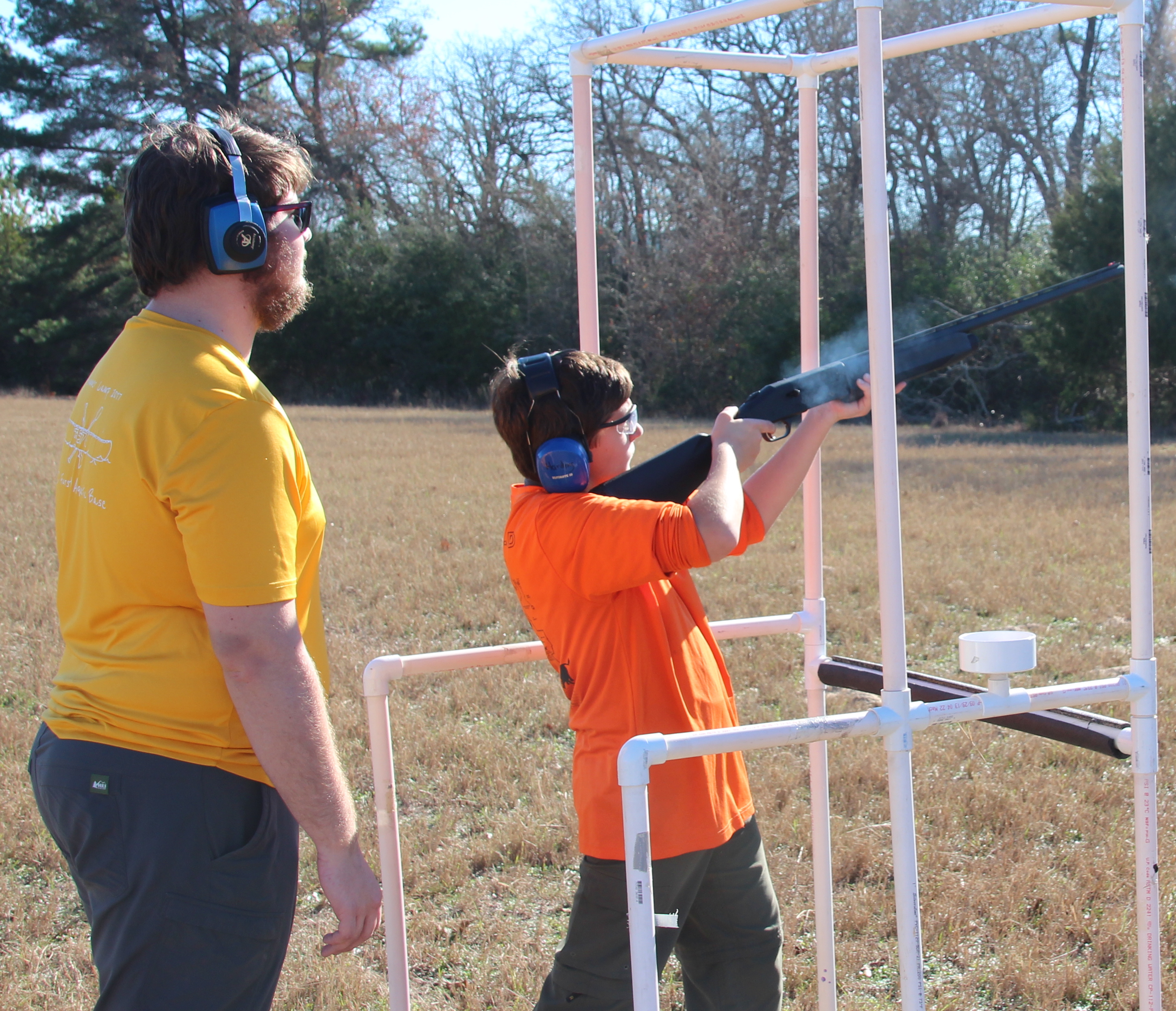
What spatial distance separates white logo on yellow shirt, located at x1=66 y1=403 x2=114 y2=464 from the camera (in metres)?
1.55

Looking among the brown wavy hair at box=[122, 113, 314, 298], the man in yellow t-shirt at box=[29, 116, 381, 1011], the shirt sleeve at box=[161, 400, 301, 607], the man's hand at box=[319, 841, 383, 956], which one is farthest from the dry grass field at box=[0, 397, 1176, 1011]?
the brown wavy hair at box=[122, 113, 314, 298]

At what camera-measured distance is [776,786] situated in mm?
3979

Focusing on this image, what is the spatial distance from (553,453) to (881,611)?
0.66 m

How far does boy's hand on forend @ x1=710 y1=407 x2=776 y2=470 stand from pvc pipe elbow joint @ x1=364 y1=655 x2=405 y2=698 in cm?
79

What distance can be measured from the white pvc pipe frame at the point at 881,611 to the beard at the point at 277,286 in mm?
704

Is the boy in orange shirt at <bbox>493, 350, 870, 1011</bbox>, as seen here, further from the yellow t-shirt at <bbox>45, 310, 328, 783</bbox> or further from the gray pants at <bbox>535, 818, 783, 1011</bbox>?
the yellow t-shirt at <bbox>45, 310, 328, 783</bbox>

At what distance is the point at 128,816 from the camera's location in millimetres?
1547

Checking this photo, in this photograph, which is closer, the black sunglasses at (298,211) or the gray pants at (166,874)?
the gray pants at (166,874)

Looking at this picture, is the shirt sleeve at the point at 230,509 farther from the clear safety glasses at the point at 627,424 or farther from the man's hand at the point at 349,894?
the clear safety glasses at the point at 627,424

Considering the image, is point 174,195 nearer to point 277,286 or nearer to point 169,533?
point 277,286

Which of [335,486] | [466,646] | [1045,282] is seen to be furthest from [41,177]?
[466,646]

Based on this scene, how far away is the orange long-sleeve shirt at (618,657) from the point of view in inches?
70.9

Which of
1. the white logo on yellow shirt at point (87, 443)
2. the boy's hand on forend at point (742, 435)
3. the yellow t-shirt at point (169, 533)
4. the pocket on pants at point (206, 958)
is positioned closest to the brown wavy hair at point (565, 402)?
the boy's hand on forend at point (742, 435)

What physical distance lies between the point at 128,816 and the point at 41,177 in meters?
34.2
